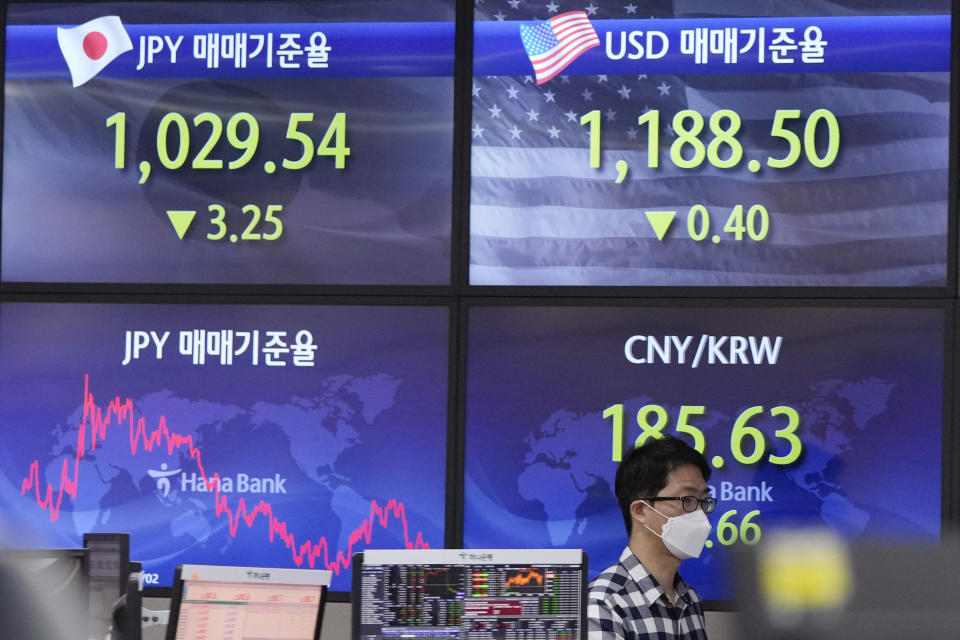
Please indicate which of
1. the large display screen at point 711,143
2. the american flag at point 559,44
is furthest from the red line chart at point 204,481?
the american flag at point 559,44

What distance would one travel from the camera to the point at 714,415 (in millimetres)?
3975

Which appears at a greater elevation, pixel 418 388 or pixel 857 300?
pixel 857 300

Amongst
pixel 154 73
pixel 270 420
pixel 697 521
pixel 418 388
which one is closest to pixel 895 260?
pixel 697 521

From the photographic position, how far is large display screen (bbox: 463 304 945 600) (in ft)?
12.7

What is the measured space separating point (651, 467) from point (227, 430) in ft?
4.86

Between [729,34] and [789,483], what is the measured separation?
136 cm

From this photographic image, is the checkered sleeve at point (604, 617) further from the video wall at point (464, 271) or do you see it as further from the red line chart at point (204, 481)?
the red line chart at point (204, 481)

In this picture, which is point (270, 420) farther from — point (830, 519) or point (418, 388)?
point (830, 519)

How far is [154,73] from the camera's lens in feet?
14.1

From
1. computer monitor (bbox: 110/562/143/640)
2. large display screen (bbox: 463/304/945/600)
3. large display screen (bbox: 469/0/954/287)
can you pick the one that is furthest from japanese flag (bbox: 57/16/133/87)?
computer monitor (bbox: 110/562/143/640)

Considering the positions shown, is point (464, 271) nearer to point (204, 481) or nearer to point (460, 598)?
point (204, 481)

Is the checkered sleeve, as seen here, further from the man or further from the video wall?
the video wall

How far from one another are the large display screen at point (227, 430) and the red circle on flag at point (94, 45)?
82 centimetres

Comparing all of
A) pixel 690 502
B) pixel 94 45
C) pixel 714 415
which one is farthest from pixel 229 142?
pixel 690 502
